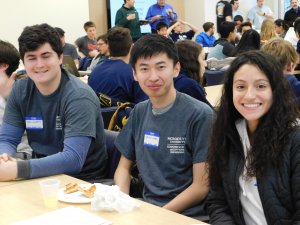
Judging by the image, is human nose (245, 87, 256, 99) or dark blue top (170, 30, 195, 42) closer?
human nose (245, 87, 256, 99)

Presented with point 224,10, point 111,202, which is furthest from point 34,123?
point 224,10

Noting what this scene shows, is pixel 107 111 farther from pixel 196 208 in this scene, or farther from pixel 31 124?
pixel 196 208

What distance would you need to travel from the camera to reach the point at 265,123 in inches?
63.7

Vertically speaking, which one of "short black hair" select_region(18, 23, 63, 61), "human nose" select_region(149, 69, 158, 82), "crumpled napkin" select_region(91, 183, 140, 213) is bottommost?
"crumpled napkin" select_region(91, 183, 140, 213)

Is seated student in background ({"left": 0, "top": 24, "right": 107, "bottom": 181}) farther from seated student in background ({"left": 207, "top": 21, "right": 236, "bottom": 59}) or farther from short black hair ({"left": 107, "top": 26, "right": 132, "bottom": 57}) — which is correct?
seated student in background ({"left": 207, "top": 21, "right": 236, "bottom": 59})

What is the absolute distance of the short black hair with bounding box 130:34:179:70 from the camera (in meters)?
2.07

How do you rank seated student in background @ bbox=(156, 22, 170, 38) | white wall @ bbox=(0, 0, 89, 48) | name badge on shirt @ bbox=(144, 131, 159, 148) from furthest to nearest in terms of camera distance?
1. seated student in background @ bbox=(156, 22, 170, 38)
2. white wall @ bbox=(0, 0, 89, 48)
3. name badge on shirt @ bbox=(144, 131, 159, 148)

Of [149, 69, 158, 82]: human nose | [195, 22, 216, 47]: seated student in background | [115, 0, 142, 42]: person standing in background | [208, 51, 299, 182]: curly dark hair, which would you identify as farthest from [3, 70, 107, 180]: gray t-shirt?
[195, 22, 216, 47]: seated student in background

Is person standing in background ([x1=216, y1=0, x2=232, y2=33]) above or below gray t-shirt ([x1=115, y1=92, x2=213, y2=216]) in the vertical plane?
above

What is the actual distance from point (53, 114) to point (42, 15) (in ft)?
21.4

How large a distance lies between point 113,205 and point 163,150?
509mm

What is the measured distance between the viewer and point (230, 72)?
1.70 meters

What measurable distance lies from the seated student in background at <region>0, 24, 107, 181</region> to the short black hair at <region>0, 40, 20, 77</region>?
19.1 inches

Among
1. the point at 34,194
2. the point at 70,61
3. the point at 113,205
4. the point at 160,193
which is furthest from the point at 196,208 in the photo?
the point at 70,61
